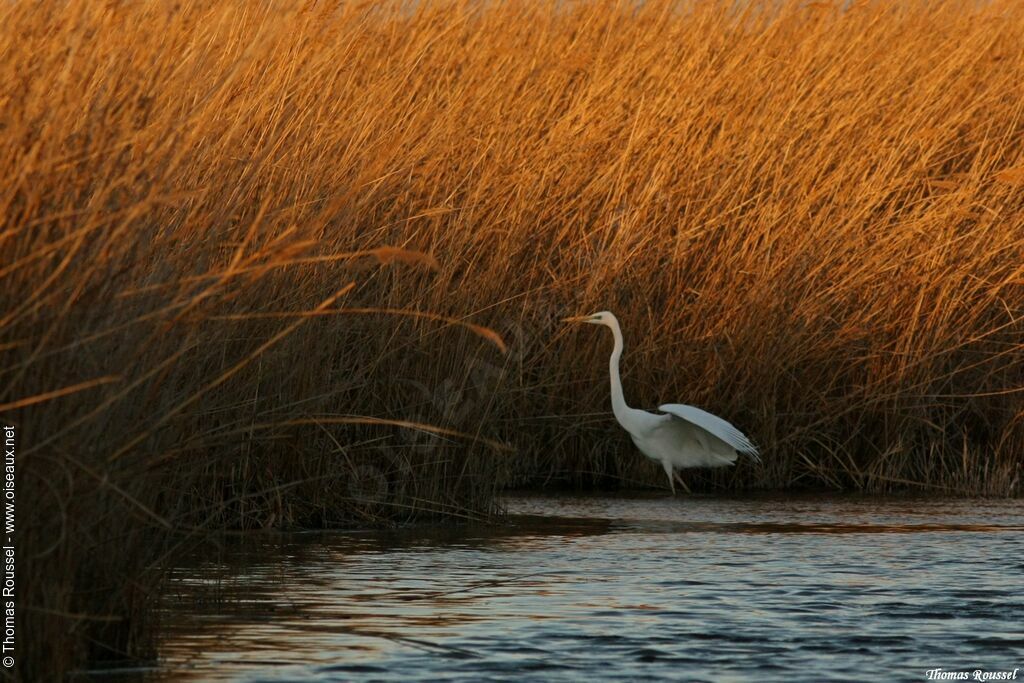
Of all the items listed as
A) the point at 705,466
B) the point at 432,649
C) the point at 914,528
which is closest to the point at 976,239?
the point at 705,466

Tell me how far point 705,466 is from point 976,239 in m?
1.76

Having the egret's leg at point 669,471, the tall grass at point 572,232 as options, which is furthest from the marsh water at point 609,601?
the egret's leg at point 669,471

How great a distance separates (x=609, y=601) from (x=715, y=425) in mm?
2659

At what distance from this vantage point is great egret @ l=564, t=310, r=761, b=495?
26.7ft

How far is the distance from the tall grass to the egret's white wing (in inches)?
22.9

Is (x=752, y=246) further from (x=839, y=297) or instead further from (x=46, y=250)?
(x=46, y=250)

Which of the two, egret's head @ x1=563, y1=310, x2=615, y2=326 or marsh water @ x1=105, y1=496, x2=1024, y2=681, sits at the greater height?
egret's head @ x1=563, y1=310, x2=615, y2=326

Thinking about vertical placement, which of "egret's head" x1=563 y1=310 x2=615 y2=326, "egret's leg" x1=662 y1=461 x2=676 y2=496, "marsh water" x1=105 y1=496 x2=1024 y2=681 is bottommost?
"marsh water" x1=105 y1=496 x2=1024 y2=681

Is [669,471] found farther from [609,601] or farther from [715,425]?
[609,601]

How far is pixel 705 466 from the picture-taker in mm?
8500

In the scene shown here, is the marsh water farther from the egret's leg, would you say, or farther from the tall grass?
the egret's leg

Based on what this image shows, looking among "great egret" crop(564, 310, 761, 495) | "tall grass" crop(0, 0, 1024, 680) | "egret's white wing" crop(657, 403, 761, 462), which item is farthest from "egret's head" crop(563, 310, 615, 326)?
"egret's white wing" crop(657, 403, 761, 462)

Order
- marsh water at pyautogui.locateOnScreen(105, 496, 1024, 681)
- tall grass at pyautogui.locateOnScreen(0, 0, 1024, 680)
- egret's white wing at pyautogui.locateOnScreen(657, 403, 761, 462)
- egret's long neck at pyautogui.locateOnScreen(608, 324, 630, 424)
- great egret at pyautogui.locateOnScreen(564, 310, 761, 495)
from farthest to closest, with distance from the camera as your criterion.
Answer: egret's long neck at pyautogui.locateOnScreen(608, 324, 630, 424), great egret at pyautogui.locateOnScreen(564, 310, 761, 495), egret's white wing at pyautogui.locateOnScreen(657, 403, 761, 462), tall grass at pyautogui.locateOnScreen(0, 0, 1024, 680), marsh water at pyautogui.locateOnScreen(105, 496, 1024, 681)

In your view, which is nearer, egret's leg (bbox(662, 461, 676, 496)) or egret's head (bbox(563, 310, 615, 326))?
egret's head (bbox(563, 310, 615, 326))
